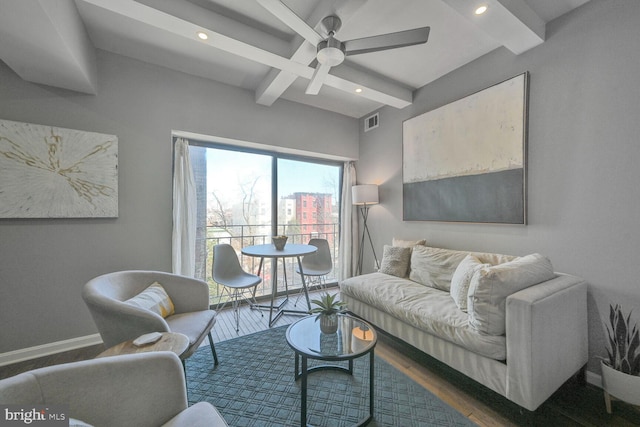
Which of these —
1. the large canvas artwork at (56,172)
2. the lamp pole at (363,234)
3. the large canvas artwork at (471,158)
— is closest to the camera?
the large canvas artwork at (56,172)

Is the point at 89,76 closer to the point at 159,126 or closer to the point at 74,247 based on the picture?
the point at 159,126

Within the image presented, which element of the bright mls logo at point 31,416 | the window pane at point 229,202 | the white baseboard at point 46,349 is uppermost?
the window pane at point 229,202

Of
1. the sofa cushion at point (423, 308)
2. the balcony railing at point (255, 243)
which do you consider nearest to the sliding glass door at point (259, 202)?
the balcony railing at point (255, 243)

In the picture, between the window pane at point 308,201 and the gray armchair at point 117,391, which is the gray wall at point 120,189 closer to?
the window pane at point 308,201

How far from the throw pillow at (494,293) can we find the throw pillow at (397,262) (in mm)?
A: 1263

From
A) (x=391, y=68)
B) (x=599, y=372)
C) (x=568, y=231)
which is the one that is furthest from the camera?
(x=391, y=68)

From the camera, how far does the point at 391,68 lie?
285 cm

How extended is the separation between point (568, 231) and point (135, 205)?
13.3ft

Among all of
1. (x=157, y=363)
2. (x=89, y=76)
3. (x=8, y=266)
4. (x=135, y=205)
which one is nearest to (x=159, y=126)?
(x=89, y=76)

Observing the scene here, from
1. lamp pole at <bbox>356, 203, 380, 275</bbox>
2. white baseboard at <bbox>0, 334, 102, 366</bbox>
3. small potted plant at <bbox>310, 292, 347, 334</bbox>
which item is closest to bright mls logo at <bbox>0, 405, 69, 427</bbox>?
small potted plant at <bbox>310, 292, 347, 334</bbox>

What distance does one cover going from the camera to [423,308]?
2.06m

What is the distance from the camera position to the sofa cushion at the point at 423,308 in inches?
63.6

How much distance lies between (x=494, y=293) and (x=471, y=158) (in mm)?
1631

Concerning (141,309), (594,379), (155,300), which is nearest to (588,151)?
(594,379)
